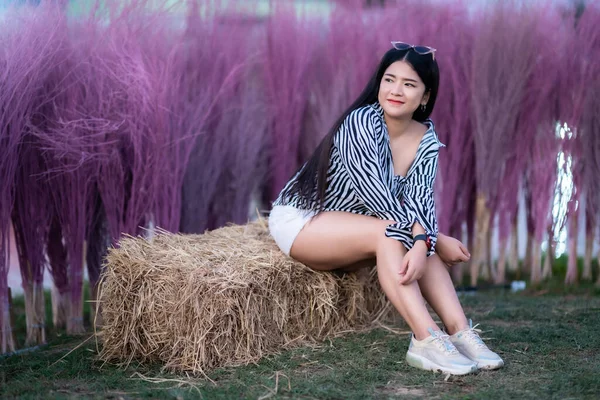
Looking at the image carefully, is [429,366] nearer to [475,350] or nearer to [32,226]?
[475,350]

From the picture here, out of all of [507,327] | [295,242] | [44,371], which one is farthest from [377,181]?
[44,371]

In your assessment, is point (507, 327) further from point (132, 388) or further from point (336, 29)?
point (336, 29)

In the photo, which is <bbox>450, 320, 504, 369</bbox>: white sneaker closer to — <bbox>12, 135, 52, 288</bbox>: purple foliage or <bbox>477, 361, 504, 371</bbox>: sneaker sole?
<bbox>477, 361, 504, 371</bbox>: sneaker sole

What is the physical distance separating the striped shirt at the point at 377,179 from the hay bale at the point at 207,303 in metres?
0.30

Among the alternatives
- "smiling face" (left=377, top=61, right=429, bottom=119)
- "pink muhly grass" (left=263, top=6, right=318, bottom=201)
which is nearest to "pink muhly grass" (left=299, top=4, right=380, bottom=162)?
"pink muhly grass" (left=263, top=6, right=318, bottom=201)

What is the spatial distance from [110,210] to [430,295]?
1.28m

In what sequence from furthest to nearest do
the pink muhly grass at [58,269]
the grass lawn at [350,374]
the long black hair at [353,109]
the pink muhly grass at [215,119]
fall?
the pink muhly grass at [215,119], the pink muhly grass at [58,269], the long black hair at [353,109], the grass lawn at [350,374]

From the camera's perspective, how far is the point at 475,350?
220cm

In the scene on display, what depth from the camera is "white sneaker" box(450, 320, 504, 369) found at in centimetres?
216

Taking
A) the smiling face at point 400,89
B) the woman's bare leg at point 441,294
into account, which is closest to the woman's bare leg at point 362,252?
the woman's bare leg at point 441,294

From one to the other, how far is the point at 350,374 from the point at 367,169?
0.60 meters

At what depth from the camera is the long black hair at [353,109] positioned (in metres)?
2.41

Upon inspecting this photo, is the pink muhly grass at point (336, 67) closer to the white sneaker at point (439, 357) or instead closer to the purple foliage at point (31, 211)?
the purple foliage at point (31, 211)

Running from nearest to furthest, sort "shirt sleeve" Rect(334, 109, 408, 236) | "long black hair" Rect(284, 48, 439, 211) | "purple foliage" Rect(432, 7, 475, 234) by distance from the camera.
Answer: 1. "shirt sleeve" Rect(334, 109, 408, 236)
2. "long black hair" Rect(284, 48, 439, 211)
3. "purple foliage" Rect(432, 7, 475, 234)
